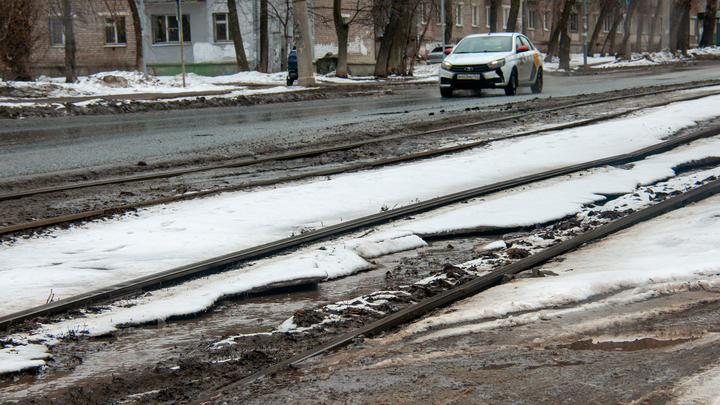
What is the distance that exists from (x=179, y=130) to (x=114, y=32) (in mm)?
31641

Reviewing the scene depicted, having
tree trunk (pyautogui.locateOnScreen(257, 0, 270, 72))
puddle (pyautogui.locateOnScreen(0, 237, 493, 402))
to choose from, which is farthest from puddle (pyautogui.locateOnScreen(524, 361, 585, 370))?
tree trunk (pyautogui.locateOnScreen(257, 0, 270, 72))

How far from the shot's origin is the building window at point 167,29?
1593 inches

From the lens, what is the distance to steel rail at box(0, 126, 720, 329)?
3738 mm

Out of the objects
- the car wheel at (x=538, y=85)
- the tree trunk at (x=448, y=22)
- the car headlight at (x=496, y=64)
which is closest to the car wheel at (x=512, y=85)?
the car headlight at (x=496, y=64)

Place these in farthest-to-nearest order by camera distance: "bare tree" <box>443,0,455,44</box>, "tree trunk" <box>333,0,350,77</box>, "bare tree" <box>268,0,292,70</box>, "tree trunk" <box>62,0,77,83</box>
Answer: "bare tree" <box>443,0,455,44</box> < "bare tree" <box>268,0,292,70</box> < "tree trunk" <box>333,0,350,77</box> < "tree trunk" <box>62,0,77,83</box>

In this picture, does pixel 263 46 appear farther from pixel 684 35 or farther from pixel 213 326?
pixel 213 326

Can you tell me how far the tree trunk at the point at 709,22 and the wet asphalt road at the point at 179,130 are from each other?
2959 cm

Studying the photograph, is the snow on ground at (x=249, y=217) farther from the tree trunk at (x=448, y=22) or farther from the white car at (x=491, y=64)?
the tree trunk at (x=448, y=22)

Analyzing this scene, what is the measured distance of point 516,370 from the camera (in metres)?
2.81

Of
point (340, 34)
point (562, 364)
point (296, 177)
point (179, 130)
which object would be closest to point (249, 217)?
point (296, 177)

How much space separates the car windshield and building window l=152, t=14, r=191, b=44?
1005 inches

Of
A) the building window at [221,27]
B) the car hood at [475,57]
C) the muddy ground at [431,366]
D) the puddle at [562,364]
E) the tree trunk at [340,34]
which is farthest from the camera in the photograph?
the building window at [221,27]

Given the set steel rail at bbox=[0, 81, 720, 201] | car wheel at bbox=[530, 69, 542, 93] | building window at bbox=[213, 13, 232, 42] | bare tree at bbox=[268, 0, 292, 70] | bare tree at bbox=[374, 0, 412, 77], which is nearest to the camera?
steel rail at bbox=[0, 81, 720, 201]

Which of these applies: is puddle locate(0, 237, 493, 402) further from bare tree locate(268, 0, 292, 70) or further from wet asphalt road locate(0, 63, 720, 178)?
bare tree locate(268, 0, 292, 70)
